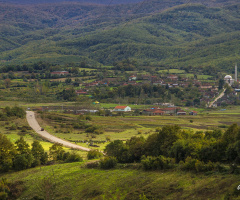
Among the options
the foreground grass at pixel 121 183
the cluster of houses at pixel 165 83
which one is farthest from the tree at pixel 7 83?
the foreground grass at pixel 121 183

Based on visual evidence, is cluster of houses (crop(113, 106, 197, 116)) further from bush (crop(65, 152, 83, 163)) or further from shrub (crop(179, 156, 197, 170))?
shrub (crop(179, 156, 197, 170))

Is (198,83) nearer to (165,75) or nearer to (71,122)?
(165,75)

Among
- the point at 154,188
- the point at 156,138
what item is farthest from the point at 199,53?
the point at 154,188

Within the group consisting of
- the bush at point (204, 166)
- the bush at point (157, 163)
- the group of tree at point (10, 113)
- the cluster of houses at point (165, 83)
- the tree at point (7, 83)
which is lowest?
the bush at point (157, 163)

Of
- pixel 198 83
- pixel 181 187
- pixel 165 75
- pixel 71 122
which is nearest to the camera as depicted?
pixel 181 187

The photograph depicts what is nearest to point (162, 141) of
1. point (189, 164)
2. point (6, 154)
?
point (189, 164)

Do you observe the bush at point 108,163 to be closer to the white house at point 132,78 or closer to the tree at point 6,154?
the tree at point 6,154

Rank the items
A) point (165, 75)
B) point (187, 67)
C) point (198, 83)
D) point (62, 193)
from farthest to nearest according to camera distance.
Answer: point (187, 67) < point (165, 75) < point (198, 83) < point (62, 193)
